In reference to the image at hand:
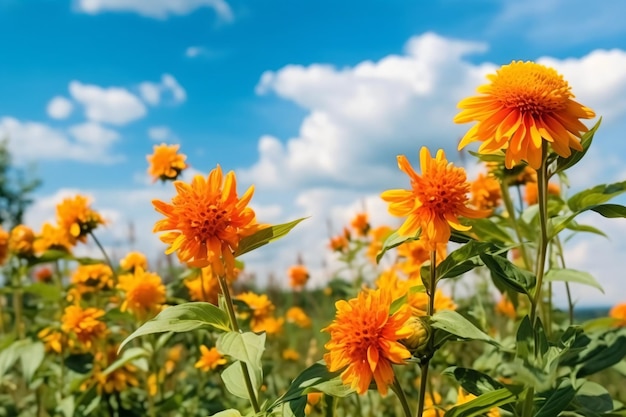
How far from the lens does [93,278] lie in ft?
8.60

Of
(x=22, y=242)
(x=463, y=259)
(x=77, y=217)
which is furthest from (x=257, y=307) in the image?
(x=463, y=259)

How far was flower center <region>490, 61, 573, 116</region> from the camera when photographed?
114 centimetres

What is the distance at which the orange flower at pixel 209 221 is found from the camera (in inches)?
44.7

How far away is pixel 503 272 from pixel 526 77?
0.35 metres

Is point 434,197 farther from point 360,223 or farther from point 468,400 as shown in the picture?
point 360,223

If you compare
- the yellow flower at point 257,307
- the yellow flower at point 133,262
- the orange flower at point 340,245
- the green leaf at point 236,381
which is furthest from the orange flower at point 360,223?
the green leaf at point 236,381

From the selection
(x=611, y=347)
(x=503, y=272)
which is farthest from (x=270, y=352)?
(x=503, y=272)

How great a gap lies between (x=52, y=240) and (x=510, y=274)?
2048 mm

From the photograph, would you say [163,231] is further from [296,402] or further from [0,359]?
[0,359]

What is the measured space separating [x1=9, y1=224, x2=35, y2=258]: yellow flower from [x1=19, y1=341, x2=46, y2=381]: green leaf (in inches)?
19.0

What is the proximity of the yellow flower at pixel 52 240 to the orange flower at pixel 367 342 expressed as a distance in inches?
71.8

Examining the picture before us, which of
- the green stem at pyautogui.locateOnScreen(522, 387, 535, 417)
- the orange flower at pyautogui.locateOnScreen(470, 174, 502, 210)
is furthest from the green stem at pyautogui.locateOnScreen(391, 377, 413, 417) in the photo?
the orange flower at pyautogui.locateOnScreen(470, 174, 502, 210)

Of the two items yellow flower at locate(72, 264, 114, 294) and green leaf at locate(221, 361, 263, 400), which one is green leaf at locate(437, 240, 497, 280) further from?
yellow flower at locate(72, 264, 114, 294)

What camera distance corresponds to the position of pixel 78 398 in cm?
235
